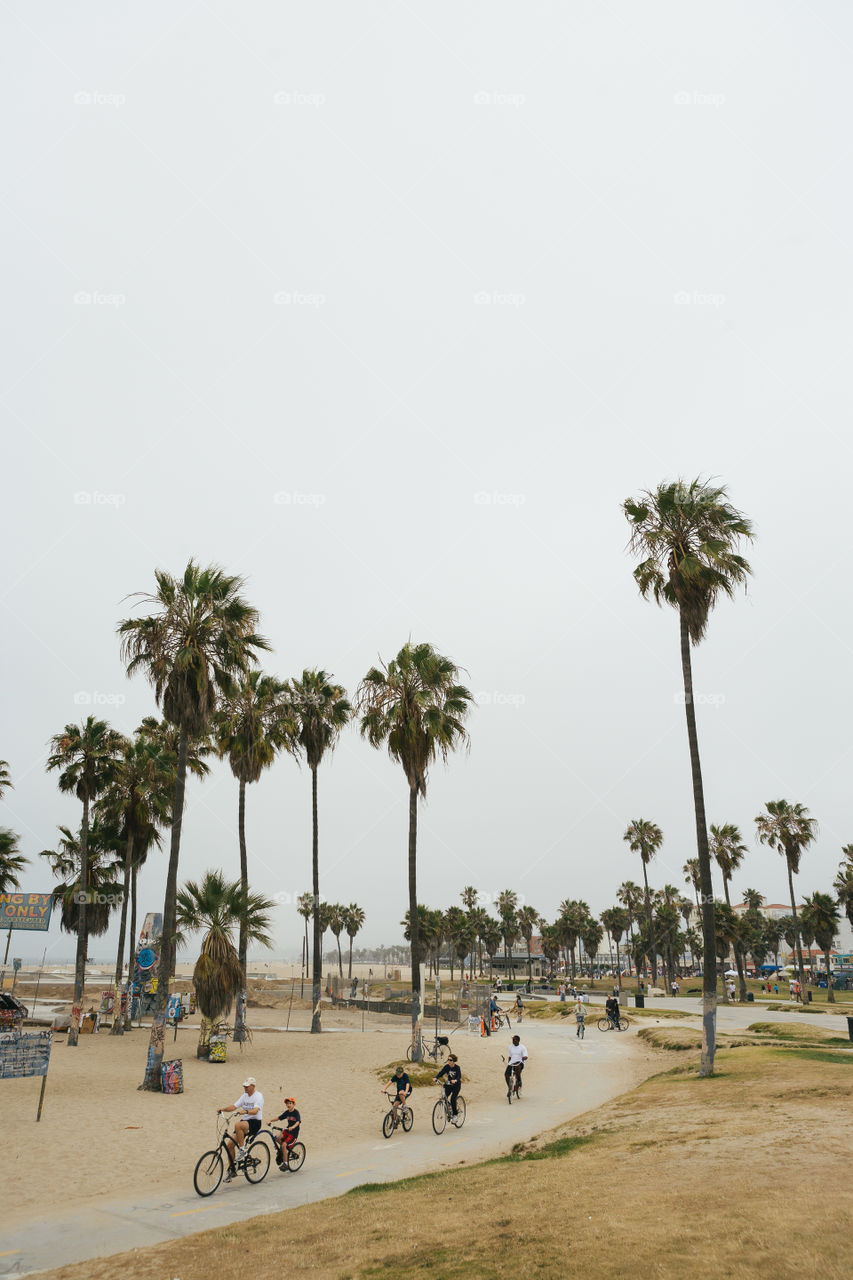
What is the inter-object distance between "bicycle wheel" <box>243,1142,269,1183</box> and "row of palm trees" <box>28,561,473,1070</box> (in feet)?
23.4

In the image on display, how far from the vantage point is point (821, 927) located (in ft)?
268

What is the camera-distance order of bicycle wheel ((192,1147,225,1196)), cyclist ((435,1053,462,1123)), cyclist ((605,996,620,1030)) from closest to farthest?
1. bicycle wheel ((192,1147,225,1196))
2. cyclist ((435,1053,462,1123))
3. cyclist ((605,996,620,1030))

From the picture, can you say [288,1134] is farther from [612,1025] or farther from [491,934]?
[491,934]

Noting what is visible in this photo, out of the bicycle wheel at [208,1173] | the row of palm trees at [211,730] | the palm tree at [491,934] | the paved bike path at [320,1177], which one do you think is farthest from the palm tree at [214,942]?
the palm tree at [491,934]

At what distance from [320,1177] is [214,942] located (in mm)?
16679

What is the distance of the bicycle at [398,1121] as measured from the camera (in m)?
17.2

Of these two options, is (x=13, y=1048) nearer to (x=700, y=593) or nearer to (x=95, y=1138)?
(x=95, y=1138)

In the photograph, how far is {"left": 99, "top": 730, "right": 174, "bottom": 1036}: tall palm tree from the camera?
40.4 m

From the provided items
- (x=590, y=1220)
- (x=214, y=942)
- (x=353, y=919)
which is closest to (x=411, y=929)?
(x=214, y=942)

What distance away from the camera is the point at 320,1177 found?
13.5 meters

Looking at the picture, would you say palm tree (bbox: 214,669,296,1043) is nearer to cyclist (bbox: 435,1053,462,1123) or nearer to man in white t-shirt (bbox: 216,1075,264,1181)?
cyclist (bbox: 435,1053,462,1123)

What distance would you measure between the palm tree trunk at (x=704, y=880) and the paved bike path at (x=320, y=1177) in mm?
3252

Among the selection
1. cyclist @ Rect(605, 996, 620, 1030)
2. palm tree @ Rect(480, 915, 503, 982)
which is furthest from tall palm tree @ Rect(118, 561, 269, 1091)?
palm tree @ Rect(480, 915, 503, 982)

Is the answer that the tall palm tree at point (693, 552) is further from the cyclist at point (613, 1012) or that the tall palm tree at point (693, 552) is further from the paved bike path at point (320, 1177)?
the cyclist at point (613, 1012)
